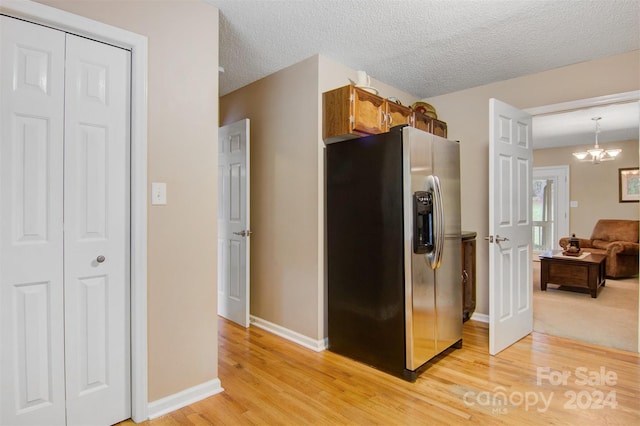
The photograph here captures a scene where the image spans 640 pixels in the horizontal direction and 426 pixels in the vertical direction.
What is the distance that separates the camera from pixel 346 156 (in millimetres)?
2766

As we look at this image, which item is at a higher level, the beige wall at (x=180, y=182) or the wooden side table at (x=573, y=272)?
the beige wall at (x=180, y=182)

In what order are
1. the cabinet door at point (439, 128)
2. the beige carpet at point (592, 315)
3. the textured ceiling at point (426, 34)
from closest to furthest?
1. the textured ceiling at point (426, 34)
2. the beige carpet at point (592, 315)
3. the cabinet door at point (439, 128)

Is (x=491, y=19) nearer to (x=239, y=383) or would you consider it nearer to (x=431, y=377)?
(x=431, y=377)

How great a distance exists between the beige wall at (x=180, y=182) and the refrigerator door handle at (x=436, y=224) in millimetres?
1496

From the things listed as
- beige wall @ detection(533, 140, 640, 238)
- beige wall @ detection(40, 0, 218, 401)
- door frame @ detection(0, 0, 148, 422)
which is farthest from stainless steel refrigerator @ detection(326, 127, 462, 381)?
beige wall @ detection(533, 140, 640, 238)

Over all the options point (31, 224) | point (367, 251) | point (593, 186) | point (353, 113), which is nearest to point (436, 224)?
point (367, 251)

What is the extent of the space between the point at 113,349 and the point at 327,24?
2408mm

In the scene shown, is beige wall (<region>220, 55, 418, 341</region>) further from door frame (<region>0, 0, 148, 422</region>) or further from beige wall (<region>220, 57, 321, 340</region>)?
door frame (<region>0, 0, 148, 422</region>)

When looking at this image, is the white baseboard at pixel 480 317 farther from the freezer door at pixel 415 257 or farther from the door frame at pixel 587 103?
the freezer door at pixel 415 257

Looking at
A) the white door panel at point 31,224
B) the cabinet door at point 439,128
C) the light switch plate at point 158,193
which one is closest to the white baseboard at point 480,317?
the cabinet door at point 439,128

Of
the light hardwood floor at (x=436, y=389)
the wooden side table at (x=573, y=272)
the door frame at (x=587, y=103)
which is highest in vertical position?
the door frame at (x=587, y=103)

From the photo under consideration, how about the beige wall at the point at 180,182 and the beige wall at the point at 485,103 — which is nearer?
the beige wall at the point at 180,182

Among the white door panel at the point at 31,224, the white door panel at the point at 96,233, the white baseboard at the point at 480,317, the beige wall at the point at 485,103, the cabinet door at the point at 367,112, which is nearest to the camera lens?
the white door panel at the point at 31,224

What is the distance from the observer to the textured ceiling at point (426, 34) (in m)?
2.24
